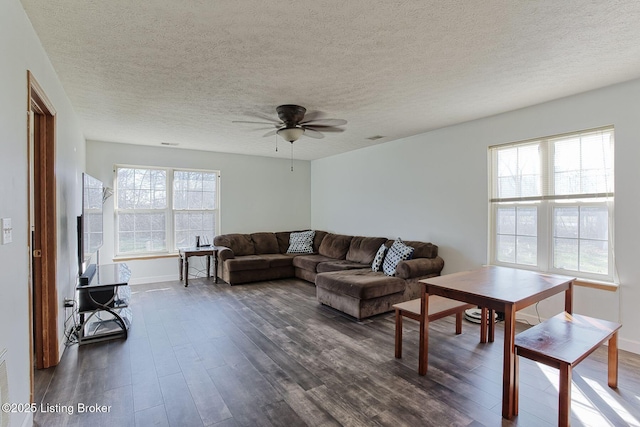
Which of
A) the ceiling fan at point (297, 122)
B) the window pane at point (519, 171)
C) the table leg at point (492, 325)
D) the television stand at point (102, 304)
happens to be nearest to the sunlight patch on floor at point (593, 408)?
the table leg at point (492, 325)

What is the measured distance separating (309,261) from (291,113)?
2.94m

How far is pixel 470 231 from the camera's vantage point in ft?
13.9

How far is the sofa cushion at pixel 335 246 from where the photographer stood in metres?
5.89

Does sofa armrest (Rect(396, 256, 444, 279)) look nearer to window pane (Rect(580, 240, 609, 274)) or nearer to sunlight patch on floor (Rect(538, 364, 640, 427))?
window pane (Rect(580, 240, 609, 274))

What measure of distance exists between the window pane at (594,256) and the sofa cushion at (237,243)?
16.8ft

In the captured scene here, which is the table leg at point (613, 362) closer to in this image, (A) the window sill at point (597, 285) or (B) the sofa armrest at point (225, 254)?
(A) the window sill at point (597, 285)

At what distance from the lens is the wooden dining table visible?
1987mm

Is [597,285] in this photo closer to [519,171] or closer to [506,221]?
[506,221]

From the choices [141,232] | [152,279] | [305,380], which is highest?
[141,232]

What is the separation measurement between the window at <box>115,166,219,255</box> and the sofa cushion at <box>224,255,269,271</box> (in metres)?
1.08

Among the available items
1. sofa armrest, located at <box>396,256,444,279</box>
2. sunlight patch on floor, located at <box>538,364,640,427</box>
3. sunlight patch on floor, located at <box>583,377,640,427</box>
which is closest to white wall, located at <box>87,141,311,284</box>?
sofa armrest, located at <box>396,256,444,279</box>

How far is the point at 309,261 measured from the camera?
570 centimetres

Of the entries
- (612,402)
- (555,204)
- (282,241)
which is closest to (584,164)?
(555,204)

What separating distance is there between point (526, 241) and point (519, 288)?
1789 mm
